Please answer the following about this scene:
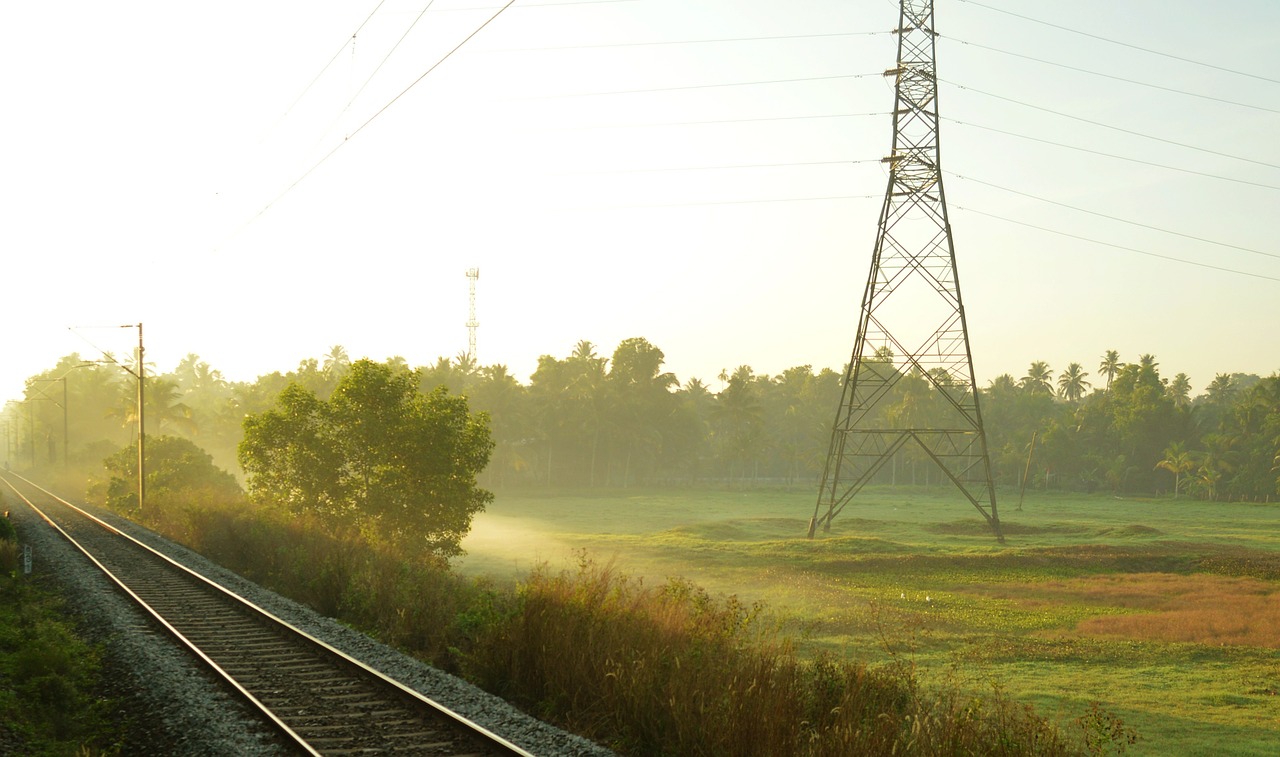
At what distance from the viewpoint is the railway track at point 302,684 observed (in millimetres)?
11039

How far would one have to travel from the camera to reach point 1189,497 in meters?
127

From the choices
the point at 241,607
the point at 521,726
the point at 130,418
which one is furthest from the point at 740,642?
the point at 130,418

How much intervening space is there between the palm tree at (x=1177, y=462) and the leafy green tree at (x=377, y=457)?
408ft

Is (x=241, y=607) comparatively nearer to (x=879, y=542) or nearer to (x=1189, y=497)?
(x=879, y=542)

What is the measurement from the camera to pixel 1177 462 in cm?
12800

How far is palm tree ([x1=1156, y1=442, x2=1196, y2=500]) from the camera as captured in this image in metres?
127

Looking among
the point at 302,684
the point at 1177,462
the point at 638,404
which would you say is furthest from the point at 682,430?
the point at 302,684

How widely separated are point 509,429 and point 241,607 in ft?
334

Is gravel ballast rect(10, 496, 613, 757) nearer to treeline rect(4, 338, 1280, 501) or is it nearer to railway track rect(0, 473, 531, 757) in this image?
railway track rect(0, 473, 531, 757)

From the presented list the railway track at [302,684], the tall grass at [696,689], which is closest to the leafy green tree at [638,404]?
the railway track at [302,684]

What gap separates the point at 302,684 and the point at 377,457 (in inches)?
969

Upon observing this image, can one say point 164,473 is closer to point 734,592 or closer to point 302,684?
point 734,592

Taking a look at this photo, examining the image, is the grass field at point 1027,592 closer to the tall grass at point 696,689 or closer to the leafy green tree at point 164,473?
the tall grass at point 696,689

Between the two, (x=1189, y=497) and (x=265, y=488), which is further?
(x=1189, y=497)
